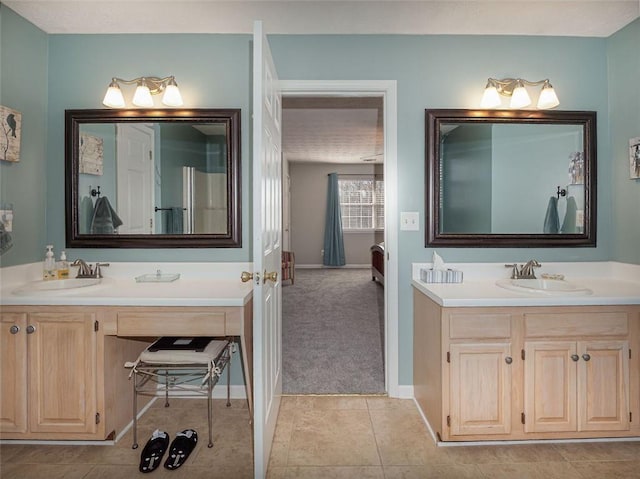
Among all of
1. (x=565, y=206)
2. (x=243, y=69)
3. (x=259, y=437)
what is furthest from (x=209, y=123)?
(x=565, y=206)

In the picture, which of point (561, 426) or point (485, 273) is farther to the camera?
point (485, 273)

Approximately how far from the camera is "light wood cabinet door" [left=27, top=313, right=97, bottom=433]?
A: 1.95 meters

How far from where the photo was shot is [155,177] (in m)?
2.51

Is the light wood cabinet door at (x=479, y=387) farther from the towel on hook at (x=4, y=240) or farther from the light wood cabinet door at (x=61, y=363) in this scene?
the towel on hook at (x=4, y=240)

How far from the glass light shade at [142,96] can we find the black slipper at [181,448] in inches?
77.6

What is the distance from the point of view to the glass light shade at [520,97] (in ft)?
7.89

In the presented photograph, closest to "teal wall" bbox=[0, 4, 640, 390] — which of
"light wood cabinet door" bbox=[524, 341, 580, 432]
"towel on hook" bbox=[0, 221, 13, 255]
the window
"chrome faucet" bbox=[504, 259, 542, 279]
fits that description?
"chrome faucet" bbox=[504, 259, 542, 279]

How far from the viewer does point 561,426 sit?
6.47ft

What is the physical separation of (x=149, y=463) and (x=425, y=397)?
1513mm

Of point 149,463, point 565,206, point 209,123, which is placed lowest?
point 149,463

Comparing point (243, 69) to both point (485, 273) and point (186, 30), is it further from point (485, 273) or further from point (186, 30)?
point (485, 273)

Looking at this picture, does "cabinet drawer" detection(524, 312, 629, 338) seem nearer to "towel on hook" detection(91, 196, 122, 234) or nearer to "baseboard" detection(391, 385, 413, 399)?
"baseboard" detection(391, 385, 413, 399)

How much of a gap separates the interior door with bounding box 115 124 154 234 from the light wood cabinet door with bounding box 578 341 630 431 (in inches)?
104

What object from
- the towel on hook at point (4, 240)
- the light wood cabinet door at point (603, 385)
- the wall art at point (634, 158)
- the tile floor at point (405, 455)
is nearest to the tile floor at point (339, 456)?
the tile floor at point (405, 455)
